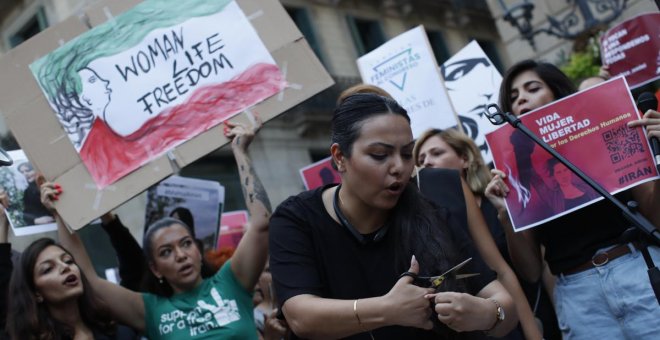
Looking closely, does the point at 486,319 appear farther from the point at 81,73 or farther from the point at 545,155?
the point at 81,73

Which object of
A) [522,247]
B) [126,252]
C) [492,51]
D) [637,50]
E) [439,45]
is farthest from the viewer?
[492,51]

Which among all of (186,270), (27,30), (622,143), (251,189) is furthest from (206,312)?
(27,30)

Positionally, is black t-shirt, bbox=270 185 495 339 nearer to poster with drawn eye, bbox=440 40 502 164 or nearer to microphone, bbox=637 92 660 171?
microphone, bbox=637 92 660 171

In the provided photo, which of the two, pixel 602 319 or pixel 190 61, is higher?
pixel 190 61

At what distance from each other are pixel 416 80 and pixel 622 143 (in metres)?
2.59

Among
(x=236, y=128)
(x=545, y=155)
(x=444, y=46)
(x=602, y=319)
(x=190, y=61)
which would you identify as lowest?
(x=602, y=319)

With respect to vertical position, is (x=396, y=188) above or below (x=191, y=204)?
below

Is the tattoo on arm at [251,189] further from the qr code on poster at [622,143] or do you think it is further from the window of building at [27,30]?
the window of building at [27,30]

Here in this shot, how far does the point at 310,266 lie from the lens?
2.30m

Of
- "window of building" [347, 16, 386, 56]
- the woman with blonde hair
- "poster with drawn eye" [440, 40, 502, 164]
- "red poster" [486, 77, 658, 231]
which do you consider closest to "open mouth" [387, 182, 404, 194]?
"red poster" [486, 77, 658, 231]

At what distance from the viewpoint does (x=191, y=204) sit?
5.01m

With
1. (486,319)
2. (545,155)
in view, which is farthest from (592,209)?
(486,319)

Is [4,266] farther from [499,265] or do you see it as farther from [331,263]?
[499,265]

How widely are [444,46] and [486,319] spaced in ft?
61.4
